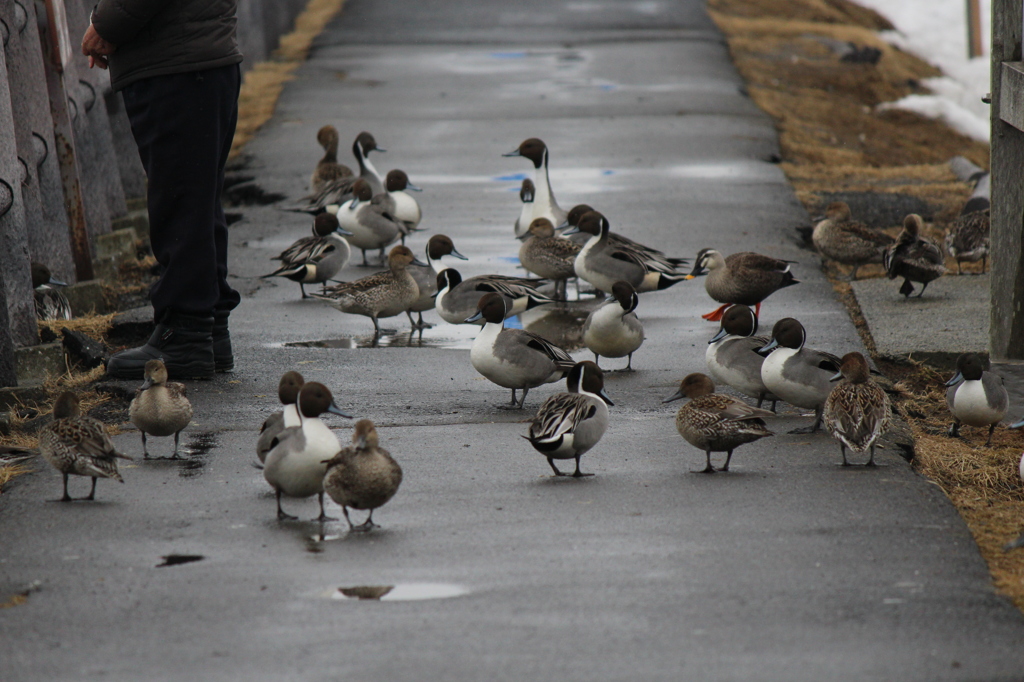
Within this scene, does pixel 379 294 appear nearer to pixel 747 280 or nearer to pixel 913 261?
pixel 747 280

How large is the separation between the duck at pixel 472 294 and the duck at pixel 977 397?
3526 millimetres

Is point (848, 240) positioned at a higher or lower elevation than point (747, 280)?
lower

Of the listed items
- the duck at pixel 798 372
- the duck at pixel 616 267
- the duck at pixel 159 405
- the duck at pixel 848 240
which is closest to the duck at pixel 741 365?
the duck at pixel 798 372

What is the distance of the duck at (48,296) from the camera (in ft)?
31.9

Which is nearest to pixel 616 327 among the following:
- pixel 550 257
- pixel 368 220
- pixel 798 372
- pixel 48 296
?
pixel 798 372

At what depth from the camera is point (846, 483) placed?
244 inches

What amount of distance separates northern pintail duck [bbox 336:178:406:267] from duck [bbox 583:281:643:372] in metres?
4.44

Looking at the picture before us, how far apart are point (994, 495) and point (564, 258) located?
16.6 ft

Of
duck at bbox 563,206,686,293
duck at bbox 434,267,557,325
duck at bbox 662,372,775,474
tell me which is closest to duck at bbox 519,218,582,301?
duck at bbox 563,206,686,293

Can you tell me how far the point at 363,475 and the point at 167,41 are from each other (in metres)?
3.66

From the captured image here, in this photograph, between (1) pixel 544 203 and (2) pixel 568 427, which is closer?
(2) pixel 568 427

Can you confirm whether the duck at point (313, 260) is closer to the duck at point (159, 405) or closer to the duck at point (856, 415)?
the duck at point (159, 405)

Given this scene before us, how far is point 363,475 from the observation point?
214 inches

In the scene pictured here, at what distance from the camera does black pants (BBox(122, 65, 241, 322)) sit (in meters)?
7.69
